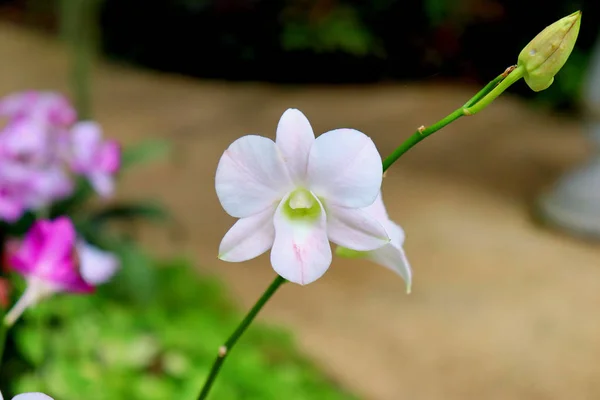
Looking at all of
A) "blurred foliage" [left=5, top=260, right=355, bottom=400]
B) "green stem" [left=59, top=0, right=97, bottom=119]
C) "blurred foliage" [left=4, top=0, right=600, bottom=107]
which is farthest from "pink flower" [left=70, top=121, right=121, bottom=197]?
"blurred foliage" [left=4, top=0, right=600, bottom=107]

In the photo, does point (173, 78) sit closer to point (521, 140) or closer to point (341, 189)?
point (521, 140)

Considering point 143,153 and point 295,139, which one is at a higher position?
point 295,139

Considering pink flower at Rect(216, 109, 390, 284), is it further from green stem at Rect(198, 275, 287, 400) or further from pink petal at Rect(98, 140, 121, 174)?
pink petal at Rect(98, 140, 121, 174)

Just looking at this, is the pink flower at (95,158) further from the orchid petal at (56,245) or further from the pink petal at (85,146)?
the orchid petal at (56,245)

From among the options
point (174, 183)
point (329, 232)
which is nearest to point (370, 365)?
point (174, 183)

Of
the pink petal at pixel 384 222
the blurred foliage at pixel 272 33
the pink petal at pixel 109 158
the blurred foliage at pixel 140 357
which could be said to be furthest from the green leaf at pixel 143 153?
the pink petal at pixel 384 222

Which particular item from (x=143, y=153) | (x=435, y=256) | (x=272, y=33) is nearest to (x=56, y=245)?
(x=143, y=153)

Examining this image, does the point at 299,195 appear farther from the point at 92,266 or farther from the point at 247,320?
the point at 92,266
